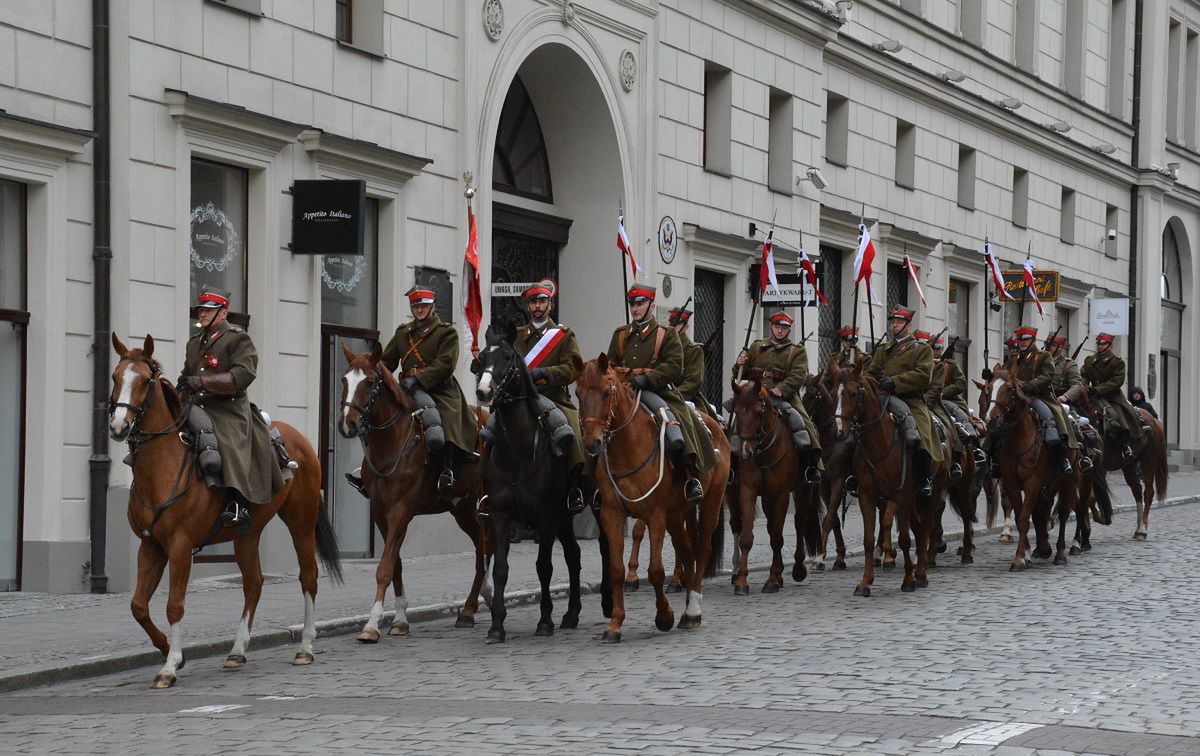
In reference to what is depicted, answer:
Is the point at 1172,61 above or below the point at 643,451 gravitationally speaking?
above

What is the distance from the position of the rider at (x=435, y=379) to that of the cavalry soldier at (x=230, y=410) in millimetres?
2106

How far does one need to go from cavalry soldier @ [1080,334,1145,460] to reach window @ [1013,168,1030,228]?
575 inches

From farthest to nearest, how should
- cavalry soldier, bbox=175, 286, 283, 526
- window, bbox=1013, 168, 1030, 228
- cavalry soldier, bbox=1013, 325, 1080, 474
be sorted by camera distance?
window, bbox=1013, 168, 1030, 228 → cavalry soldier, bbox=1013, 325, 1080, 474 → cavalry soldier, bbox=175, 286, 283, 526

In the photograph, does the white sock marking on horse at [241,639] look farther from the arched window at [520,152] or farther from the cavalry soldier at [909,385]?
the arched window at [520,152]

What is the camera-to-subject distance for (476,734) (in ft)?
31.1

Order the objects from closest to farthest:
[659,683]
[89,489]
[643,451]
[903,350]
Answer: [659,683]
[643,451]
[89,489]
[903,350]

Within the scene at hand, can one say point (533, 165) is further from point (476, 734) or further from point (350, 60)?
point (476, 734)

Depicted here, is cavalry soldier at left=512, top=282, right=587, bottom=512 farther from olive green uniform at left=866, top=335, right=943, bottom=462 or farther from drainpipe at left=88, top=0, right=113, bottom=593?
olive green uniform at left=866, top=335, right=943, bottom=462

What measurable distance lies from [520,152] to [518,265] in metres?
1.74

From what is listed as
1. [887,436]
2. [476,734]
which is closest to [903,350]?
[887,436]

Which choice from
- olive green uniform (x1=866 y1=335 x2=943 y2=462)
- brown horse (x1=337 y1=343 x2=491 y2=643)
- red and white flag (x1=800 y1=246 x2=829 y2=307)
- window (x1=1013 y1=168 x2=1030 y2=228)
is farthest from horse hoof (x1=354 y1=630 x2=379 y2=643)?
window (x1=1013 y1=168 x2=1030 y2=228)

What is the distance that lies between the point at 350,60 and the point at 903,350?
656 centimetres

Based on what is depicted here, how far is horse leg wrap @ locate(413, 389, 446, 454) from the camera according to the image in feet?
47.5

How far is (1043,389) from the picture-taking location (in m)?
20.2
